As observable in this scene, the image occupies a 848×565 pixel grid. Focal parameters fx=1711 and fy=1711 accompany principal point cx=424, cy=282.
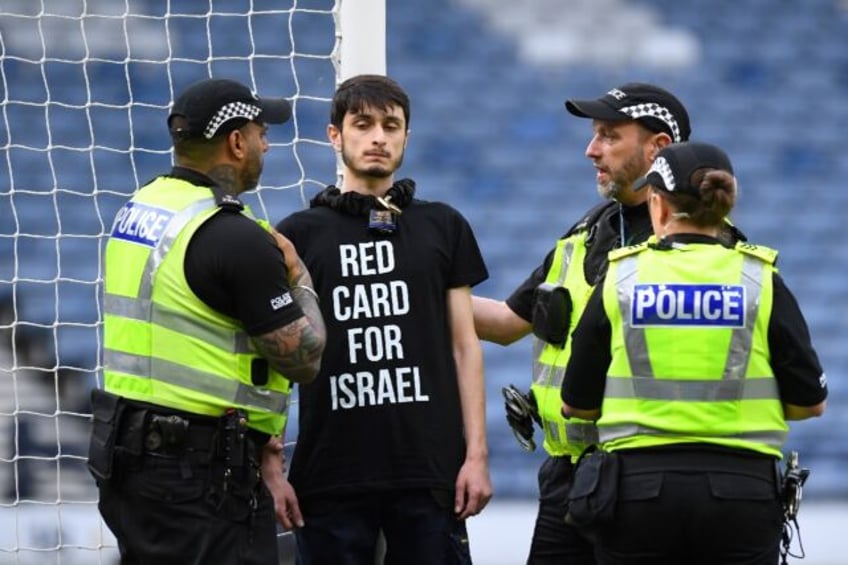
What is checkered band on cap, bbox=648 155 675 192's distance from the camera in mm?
3867

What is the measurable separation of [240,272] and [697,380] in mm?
1058

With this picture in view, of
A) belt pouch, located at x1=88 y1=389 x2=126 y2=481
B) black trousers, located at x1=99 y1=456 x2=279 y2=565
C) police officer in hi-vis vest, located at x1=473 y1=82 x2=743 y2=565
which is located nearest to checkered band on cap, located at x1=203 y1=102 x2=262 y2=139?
belt pouch, located at x1=88 y1=389 x2=126 y2=481

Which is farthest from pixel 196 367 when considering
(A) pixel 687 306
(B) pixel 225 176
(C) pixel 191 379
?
(A) pixel 687 306

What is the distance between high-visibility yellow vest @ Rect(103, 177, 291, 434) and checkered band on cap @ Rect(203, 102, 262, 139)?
0.15 m

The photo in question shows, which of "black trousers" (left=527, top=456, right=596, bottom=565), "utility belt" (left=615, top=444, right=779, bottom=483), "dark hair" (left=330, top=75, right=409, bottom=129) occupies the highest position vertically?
"dark hair" (left=330, top=75, right=409, bottom=129)

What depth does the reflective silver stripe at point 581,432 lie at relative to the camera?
4281mm

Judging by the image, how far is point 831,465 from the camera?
8422mm

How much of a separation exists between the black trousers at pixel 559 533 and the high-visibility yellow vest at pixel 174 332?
0.84m

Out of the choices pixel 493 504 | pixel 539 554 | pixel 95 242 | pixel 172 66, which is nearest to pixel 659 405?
pixel 539 554

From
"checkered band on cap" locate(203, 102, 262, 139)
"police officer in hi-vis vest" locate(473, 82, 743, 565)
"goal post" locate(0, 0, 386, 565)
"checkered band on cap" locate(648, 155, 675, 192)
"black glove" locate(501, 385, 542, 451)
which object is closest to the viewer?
"checkered band on cap" locate(648, 155, 675, 192)

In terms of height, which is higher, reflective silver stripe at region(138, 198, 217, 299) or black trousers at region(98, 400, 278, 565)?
reflective silver stripe at region(138, 198, 217, 299)

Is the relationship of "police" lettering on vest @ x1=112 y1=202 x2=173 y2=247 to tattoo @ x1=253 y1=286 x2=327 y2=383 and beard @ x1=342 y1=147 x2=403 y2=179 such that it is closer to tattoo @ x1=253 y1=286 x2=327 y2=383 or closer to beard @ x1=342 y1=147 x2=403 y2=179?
tattoo @ x1=253 y1=286 x2=327 y2=383

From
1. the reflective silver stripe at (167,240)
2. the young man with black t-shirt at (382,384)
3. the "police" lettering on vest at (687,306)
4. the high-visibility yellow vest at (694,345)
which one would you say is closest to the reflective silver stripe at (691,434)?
the high-visibility yellow vest at (694,345)

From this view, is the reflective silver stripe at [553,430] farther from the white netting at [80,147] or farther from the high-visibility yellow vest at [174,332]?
the white netting at [80,147]
